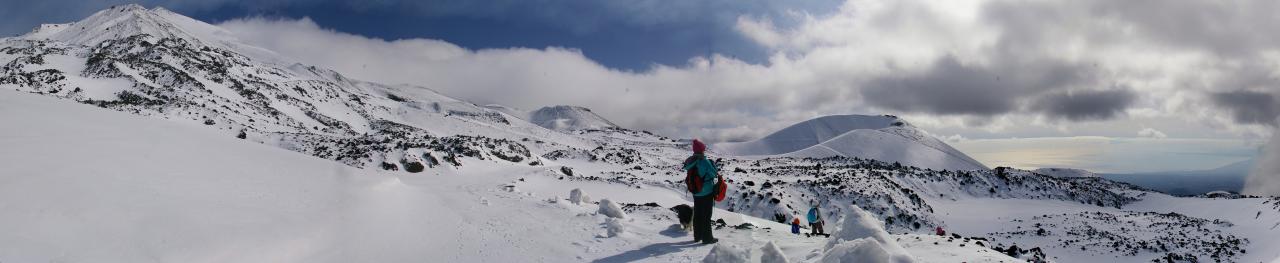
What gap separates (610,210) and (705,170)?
446 cm

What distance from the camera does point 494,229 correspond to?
11805 mm

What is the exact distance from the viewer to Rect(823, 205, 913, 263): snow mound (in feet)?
22.5

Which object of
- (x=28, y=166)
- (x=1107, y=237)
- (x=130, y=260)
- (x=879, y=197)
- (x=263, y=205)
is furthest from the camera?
(x=879, y=197)

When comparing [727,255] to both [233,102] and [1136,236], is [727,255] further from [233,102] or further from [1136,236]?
[233,102]

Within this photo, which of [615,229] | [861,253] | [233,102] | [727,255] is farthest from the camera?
[233,102]

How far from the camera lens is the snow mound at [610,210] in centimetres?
1379

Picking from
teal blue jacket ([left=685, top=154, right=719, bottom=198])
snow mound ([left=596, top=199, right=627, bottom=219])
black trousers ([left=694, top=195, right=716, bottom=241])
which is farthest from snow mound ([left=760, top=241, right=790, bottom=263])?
snow mound ([left=596, top=199, right=627, bottom=219])

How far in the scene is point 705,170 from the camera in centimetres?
1007

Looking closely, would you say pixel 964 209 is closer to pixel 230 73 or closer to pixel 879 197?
pixel 879 197

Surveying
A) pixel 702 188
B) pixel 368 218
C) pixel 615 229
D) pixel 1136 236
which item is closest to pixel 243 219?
pixel 368 218

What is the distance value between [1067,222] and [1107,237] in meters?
7.79

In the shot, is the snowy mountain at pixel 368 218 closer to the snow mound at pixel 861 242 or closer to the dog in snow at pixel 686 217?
the snow mound at pixel 861 242

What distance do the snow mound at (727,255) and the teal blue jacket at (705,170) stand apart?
2.22m

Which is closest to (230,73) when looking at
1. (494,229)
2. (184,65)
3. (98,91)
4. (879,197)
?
(184,65)
